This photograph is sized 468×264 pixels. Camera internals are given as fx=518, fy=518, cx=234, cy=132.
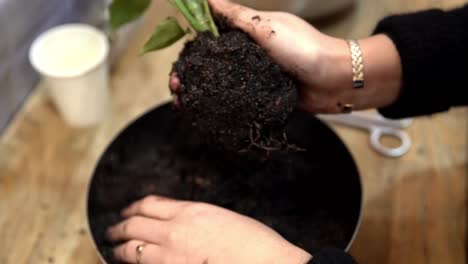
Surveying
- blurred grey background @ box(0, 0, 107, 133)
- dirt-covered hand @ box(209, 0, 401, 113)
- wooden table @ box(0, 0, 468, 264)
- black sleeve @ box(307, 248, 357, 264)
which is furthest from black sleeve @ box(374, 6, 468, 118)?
blurred grey background @ box(0, 0, 107, 133)

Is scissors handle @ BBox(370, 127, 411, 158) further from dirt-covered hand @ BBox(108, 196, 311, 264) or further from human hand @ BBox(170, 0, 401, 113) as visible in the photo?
dirt-covered hand @ BBox(108, 196, 311, 264)

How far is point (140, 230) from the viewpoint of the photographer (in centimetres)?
54

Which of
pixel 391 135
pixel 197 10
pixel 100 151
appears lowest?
pixel 391 135

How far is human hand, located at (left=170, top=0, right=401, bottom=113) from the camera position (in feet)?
1.77

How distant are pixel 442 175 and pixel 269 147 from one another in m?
0.33

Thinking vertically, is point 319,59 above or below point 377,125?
above

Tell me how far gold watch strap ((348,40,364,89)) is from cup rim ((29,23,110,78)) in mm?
353

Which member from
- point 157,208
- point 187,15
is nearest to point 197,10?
point 187,15

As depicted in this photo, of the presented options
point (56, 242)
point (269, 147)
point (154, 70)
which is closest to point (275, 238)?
point (269, 147)

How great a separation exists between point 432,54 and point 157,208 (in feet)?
1.15

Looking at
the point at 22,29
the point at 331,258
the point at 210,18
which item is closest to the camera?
the point at 331,258

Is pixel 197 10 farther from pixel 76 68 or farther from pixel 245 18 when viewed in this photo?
pixel 76 68

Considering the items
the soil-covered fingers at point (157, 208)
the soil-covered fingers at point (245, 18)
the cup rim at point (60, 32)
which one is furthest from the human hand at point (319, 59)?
the cup rim at point (60, 32)

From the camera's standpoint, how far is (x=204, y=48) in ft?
1.66
